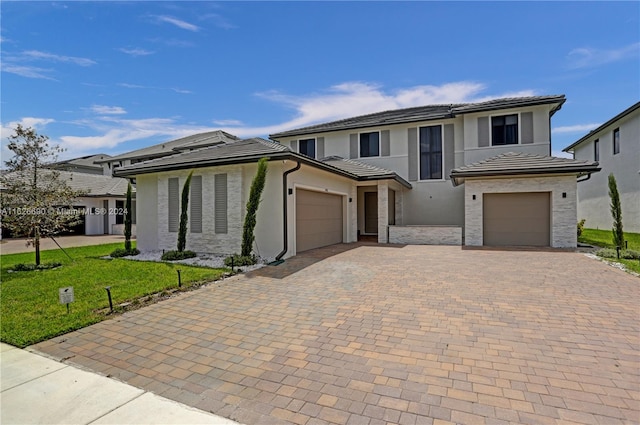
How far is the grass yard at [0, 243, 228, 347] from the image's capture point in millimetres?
4988

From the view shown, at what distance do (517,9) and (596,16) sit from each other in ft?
7.62

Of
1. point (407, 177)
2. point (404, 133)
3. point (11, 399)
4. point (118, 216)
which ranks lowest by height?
point (11, 399)

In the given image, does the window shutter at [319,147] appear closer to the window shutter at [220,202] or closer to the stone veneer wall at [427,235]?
the stone veneer wall at [427,235]

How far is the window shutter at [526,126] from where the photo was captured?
1766 centimetres

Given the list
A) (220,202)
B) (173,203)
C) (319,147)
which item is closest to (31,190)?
(173,203)

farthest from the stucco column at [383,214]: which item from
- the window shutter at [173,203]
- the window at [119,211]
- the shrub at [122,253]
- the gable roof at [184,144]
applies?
the window at [119,211]

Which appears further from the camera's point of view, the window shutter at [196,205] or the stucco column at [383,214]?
the stucco column at [383,214]

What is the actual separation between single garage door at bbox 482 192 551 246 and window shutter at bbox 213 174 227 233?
447 inches

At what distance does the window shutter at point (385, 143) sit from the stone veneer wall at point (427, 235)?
7.19m

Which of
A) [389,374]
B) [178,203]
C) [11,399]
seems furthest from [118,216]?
[389,374]

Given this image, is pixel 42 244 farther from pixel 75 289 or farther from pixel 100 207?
pixel 75 289

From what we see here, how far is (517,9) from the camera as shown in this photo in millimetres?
9914

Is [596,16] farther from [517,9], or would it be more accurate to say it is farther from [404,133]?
[404,133]

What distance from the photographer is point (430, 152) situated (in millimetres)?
20141
